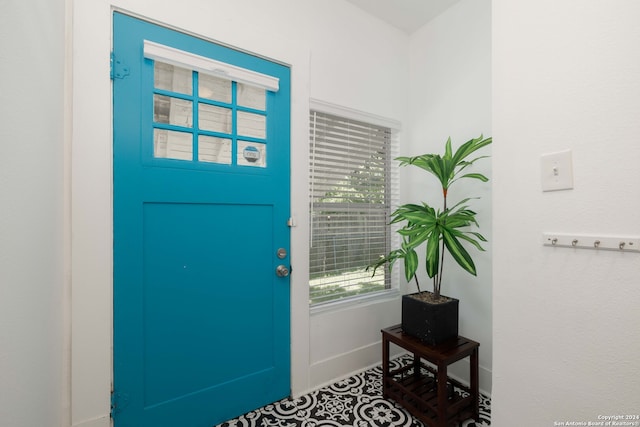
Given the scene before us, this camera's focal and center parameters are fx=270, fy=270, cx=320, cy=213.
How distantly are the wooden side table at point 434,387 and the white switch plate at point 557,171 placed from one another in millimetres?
970

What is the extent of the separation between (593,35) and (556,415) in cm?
130

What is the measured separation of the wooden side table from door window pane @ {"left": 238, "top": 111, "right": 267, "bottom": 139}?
1.47 m

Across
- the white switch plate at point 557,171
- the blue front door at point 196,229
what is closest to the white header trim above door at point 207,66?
the blue front door at point 196,229

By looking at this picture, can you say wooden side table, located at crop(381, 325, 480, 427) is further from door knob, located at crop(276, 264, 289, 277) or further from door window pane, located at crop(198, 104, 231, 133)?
door window pane, located at crop(198, 104, 231, 133)

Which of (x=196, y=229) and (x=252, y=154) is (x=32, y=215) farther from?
(x=252, y=154)

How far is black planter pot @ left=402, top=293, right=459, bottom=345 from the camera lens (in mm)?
1527

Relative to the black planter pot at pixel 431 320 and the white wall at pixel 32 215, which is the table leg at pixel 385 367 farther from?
the white wall at pixel 32 215

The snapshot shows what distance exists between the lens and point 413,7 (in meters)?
2.04

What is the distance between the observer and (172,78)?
139 centimetres

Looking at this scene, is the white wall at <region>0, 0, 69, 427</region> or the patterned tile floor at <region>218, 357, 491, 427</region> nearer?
the white wall at <region>0, 0, 69, 427</region>

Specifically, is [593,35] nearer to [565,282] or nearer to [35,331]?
[565,282]

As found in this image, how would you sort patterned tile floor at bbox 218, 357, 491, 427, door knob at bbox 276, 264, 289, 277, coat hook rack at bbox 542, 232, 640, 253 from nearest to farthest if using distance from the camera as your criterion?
coat hook rack at bbox 542, 232, 640, 253
patterned tile floor at bbox 218, 357, 491, 427
door knob at bbox 276, 264, 289, 277

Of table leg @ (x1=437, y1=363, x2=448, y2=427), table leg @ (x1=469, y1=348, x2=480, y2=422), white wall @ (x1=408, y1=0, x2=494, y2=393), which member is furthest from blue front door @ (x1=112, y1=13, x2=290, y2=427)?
white wall @ (x1=408, y1=0, x2=494, y2=393)

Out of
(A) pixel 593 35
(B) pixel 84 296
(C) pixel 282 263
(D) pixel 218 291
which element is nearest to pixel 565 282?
(A) pixel 593 35
